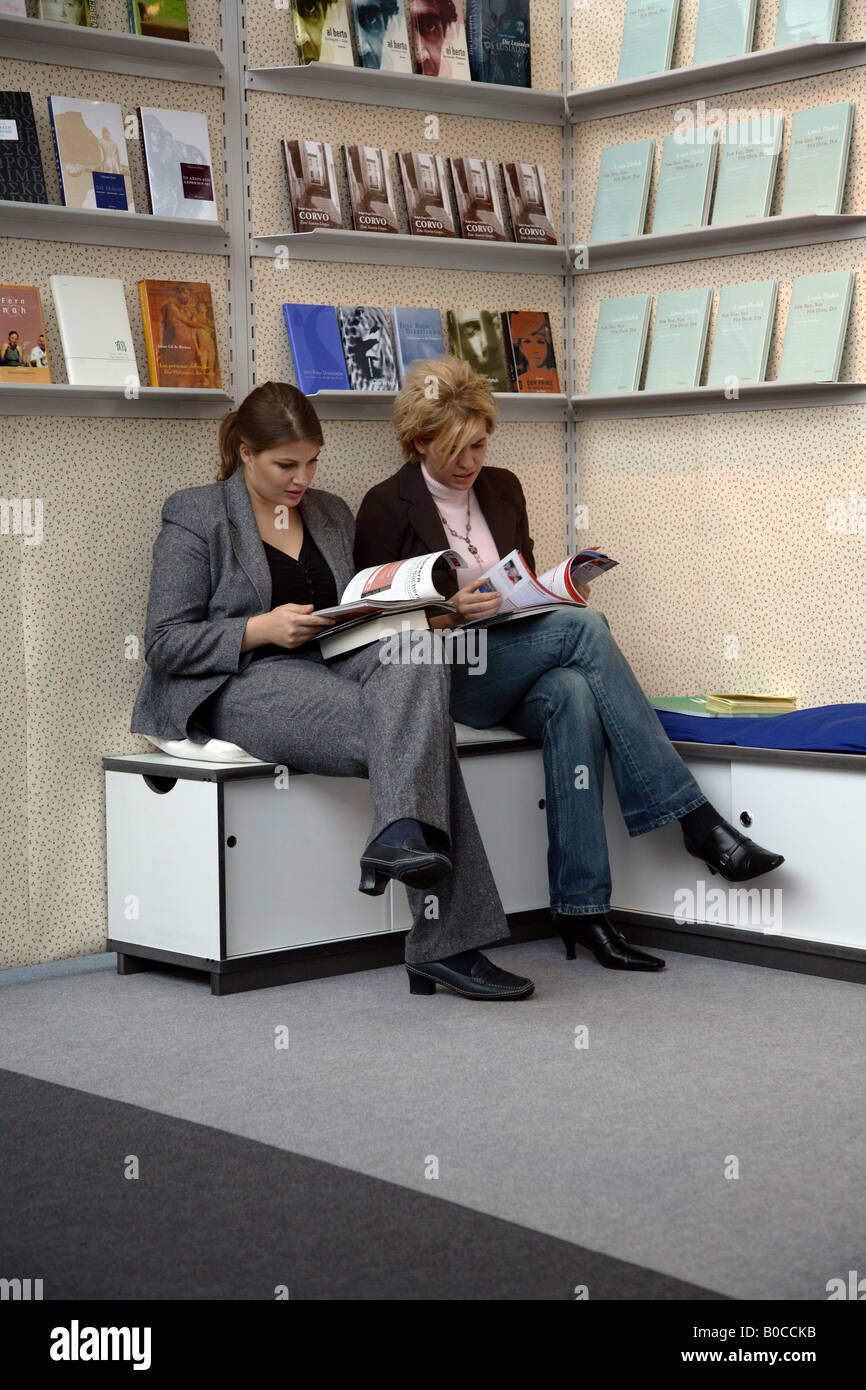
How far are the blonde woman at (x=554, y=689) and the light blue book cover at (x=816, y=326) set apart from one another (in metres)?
0.70

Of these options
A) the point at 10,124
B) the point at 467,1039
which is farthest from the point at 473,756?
the point at 10,124

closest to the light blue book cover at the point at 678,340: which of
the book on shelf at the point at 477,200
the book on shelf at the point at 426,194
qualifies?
the book on shelf at the point at 477,200

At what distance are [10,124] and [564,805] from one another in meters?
1.80

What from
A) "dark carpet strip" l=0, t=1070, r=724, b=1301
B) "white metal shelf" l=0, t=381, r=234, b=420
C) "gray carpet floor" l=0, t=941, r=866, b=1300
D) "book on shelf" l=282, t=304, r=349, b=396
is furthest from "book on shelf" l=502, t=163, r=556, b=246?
"dark carpet strip" l=0, t=1070, r=724, b=1301

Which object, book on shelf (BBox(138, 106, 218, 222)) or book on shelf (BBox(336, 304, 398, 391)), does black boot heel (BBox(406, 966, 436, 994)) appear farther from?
book on shelf (BBox(138, 106, 218, 222))

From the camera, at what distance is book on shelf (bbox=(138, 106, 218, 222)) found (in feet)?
10.9

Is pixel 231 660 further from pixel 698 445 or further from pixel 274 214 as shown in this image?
pixel 698 445

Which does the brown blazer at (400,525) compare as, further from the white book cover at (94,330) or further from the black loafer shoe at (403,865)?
the black loafer shoe at (403,865)

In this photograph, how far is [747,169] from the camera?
3602 mm

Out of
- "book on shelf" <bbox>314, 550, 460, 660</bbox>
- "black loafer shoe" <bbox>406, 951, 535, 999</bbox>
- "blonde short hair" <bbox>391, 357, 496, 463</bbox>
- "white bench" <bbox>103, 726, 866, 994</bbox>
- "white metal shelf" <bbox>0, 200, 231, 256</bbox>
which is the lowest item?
"black loafer shoe" <bbox>406, 951, 535, 999</bbox>

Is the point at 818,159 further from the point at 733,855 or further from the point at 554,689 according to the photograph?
the point at 733,855

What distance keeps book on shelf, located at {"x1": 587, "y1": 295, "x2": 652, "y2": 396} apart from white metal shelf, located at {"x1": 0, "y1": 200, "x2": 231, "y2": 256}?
3.31 feet

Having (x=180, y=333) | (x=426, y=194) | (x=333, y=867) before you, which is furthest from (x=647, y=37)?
(x=333, y=867)

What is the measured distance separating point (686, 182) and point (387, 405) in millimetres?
899
